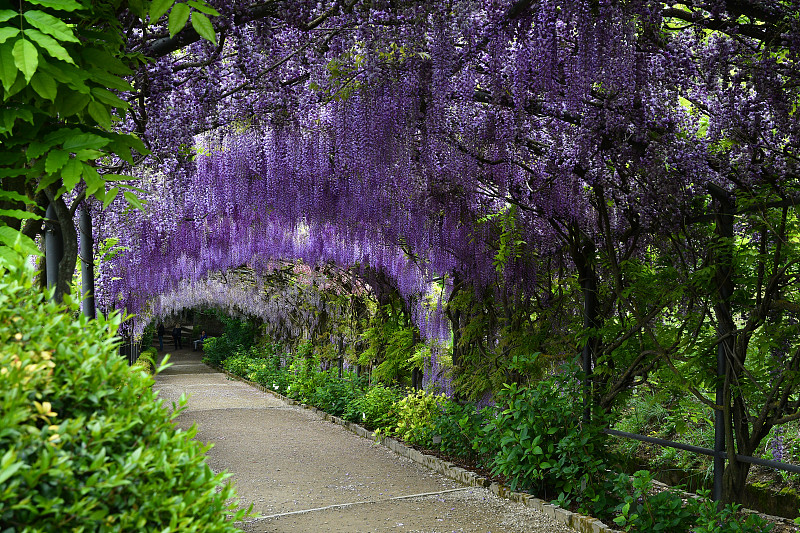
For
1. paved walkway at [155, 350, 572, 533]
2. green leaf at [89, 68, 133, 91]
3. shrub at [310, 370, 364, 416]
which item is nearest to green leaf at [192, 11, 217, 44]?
green leaf at [89, 68, 133, 91]

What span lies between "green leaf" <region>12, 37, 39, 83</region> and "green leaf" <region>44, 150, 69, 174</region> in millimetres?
274

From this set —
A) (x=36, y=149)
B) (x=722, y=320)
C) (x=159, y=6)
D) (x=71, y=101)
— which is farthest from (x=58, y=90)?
(x=722, y=320)

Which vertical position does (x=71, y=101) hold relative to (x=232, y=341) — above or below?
above

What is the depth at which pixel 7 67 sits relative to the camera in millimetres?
1537

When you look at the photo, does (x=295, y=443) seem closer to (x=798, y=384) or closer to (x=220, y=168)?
(x=220, y=168)

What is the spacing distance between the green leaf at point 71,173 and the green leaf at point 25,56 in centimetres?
27

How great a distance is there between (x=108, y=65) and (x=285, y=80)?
246 centimetres

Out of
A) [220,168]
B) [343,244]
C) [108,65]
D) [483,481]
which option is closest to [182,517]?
[108,65]

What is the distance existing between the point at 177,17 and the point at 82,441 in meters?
1.10

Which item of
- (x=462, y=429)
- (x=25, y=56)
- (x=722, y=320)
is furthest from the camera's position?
(x=462, y=429)

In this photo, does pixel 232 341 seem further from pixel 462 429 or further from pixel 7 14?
pixel 7 14

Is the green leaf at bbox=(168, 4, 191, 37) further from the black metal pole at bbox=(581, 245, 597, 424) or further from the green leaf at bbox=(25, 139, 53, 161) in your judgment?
the black metal pole at bbox=(581, 245, 597, 424)

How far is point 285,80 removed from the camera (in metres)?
4.27

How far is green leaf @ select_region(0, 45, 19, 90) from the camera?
60.0 inches
